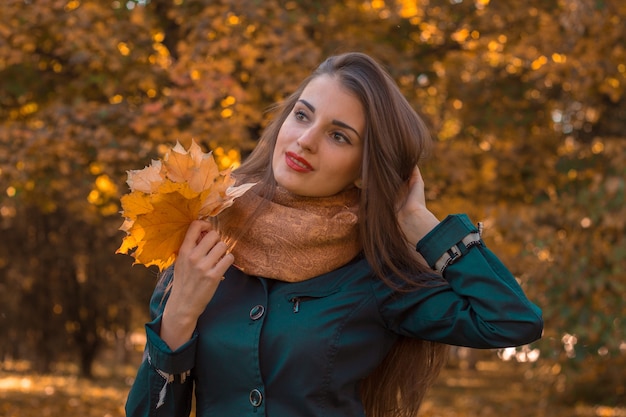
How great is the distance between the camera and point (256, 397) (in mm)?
2242

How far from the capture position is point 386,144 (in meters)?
2.40

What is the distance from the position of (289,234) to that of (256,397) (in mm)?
441

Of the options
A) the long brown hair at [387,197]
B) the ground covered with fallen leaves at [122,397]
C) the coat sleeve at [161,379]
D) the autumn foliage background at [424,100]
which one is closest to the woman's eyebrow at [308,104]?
the long brown hair at [387,197]

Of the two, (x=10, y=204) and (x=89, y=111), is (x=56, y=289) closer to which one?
(x=10, y=204)

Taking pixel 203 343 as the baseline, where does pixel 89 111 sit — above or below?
below

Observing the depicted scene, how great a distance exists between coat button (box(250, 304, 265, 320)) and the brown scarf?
0.10 m

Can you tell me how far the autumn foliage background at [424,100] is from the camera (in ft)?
23.7

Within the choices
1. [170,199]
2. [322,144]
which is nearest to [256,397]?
[170,199]

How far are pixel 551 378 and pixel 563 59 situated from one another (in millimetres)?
4981

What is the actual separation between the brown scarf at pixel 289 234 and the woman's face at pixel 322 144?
0.05m

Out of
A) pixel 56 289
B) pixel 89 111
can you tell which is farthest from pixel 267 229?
pixel 56 289

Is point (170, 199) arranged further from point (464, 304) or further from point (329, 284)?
point (464, 304)

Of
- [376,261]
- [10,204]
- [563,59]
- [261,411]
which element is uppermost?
[376,261]

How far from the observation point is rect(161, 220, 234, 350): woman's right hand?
2.19 metres
